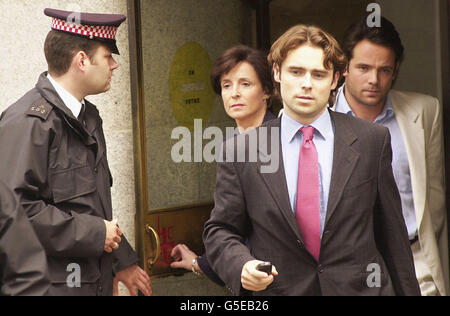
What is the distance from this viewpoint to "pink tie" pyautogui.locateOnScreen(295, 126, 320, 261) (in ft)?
14.5

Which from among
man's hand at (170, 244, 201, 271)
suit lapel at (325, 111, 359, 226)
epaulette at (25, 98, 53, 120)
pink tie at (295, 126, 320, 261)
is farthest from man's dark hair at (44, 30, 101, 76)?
man's hand at (170, 244, 201, 271)

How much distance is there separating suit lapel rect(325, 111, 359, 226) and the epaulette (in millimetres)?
1685

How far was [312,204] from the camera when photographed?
14.6 ft

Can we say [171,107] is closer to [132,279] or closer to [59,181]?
[132,279]

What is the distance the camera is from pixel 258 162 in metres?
4.47

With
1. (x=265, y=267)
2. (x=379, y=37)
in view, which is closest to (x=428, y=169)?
(x=379, y=37)

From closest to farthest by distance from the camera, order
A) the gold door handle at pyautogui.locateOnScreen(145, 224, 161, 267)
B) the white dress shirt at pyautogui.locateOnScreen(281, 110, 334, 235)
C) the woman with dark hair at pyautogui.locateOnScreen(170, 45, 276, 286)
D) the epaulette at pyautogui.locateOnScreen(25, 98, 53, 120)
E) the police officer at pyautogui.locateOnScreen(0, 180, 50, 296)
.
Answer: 1. the police officer at pyautogui.locateOnScreen(0, 180, 50, 296)
2. the white dress shirt at pyautogui.locateOnScreen(281, 110, 334, 235)
3. the epaulette at pyautogui.locateOnScreen(25, 98, 53, 120)
4. the woman with dark hair at pyautogui.locateOnScreen(170, 45, 276, 286)
5. the gold door handle at pyautogui.locateOnScreen(145, 224, 161, 267)

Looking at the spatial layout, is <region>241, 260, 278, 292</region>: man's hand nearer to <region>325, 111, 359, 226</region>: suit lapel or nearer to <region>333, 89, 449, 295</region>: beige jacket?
<region>325, 111, 359, 226</region>: suit lapel

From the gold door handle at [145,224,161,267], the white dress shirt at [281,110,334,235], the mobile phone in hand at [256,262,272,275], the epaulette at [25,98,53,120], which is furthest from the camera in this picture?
the gold door handle at [145,224,161,267]

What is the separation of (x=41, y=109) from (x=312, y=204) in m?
1.68

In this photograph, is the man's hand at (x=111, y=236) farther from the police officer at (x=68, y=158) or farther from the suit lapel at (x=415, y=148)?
the suit lapel at (x=415, y=148)

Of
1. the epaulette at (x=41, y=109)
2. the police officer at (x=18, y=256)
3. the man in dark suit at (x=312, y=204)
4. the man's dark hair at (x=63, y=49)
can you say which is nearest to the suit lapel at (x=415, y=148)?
the man in dark suit at (x=312, y=204)

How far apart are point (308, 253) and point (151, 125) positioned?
220 centimetres

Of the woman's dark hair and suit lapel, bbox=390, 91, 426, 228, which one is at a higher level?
the woman's dark hair
